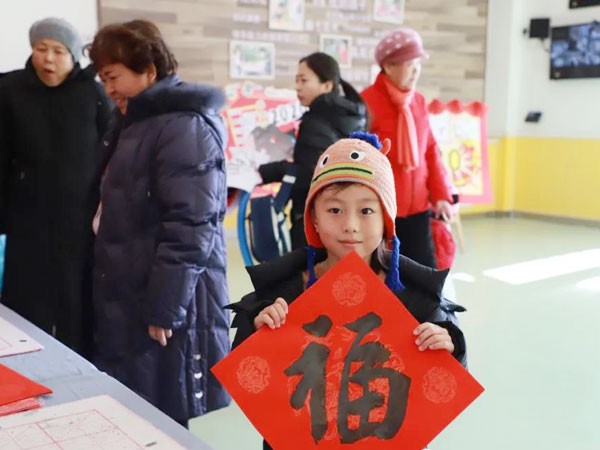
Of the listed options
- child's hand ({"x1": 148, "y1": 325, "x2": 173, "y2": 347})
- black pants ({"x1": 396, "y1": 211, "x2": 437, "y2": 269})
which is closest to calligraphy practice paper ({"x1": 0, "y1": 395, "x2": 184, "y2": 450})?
child's hand ({"x1": 148, "y1": 325, "x2": 173, "y2": 347})

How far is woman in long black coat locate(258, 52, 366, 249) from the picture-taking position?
9.25 feet

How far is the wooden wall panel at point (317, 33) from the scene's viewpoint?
5387mm

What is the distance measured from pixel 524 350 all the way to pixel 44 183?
228cm

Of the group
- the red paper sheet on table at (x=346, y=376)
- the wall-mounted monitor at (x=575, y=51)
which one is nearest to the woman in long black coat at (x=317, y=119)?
the red paper sheet on table at (x=346, y=376)

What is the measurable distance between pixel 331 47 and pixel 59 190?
4275 millimetres

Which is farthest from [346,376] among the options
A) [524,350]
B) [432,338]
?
[524,350]

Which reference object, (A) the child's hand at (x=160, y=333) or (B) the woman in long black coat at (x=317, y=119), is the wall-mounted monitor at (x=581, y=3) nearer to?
(B) the woman in long black coat at (x=317, y=119)

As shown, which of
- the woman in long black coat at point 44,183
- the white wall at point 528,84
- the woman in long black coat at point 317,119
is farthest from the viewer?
the white wall at point 528,84

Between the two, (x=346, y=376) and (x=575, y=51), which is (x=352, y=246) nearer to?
(x=346, y=376)

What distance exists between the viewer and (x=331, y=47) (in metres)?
6.26

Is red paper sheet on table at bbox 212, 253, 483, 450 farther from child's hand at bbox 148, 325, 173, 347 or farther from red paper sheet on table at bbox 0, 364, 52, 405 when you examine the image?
child's hand at bbox 148, 325, 173, 347

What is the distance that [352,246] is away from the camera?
122 centimetres

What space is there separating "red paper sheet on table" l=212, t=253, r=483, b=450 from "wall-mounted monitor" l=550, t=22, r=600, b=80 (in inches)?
250

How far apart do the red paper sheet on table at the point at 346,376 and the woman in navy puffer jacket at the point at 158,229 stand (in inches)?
25.8
